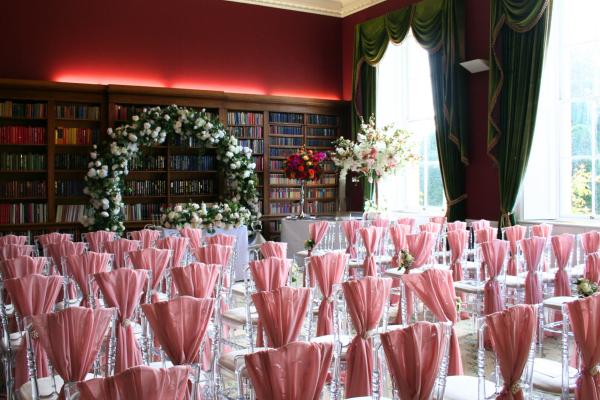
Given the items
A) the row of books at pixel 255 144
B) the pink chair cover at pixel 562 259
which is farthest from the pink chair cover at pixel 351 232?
the row of books at pixel 255 144

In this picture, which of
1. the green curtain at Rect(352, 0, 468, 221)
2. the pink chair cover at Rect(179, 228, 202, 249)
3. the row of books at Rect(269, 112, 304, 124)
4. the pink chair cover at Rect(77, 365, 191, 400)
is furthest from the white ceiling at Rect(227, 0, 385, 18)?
the pink chair cover at Rect(77, 365, 191, 400)

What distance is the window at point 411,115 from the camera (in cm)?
1079

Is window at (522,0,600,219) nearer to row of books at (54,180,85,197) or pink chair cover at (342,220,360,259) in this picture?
pink chair cover at (342,220,360,259)

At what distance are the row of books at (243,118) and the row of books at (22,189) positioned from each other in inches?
131

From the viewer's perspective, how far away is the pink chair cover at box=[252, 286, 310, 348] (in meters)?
3.44

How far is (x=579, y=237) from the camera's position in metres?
6.03

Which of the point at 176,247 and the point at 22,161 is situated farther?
the point at 22,161

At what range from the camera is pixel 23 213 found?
964cm

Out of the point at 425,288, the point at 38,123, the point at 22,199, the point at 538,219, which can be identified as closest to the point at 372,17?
the point at 538,219

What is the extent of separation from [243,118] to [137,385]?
954 cm

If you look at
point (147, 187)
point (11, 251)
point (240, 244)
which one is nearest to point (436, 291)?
point (11, 251)

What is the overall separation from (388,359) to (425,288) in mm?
1449

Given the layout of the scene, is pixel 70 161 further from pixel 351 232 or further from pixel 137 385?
pixel 137 385

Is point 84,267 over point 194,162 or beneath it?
beneath
